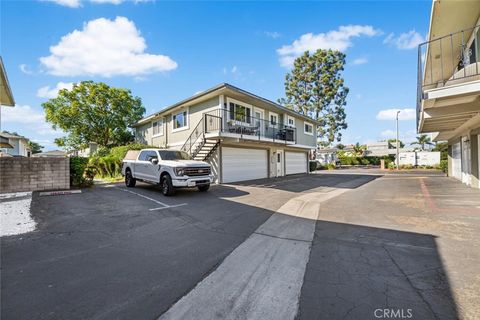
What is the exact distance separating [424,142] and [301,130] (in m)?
49.9

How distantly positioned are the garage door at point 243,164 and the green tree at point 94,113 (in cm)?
1817

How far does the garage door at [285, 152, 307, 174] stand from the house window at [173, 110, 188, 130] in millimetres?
10053

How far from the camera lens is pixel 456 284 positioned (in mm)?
3070

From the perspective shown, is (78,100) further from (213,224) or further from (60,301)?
(60,301)

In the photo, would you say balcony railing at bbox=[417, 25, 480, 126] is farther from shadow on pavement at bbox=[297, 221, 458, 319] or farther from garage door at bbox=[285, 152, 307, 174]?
garage door at bbox=[285, 152, 307, 174]

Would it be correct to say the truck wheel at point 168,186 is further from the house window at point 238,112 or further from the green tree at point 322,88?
the green tree at point 322,88

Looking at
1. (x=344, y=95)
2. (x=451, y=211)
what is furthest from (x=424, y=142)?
(x=451, y=211)

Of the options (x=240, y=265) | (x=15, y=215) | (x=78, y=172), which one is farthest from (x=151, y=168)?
(x=240, y=265)

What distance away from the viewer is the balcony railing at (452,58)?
661cm

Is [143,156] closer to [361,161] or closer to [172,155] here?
[172,155]

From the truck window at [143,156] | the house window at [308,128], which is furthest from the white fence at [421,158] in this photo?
the truck window at [143,156]

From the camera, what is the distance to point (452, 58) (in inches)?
300

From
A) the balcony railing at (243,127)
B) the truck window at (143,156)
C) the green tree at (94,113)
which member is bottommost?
the truck window at (143,156)

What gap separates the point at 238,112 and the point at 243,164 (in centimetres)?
363
